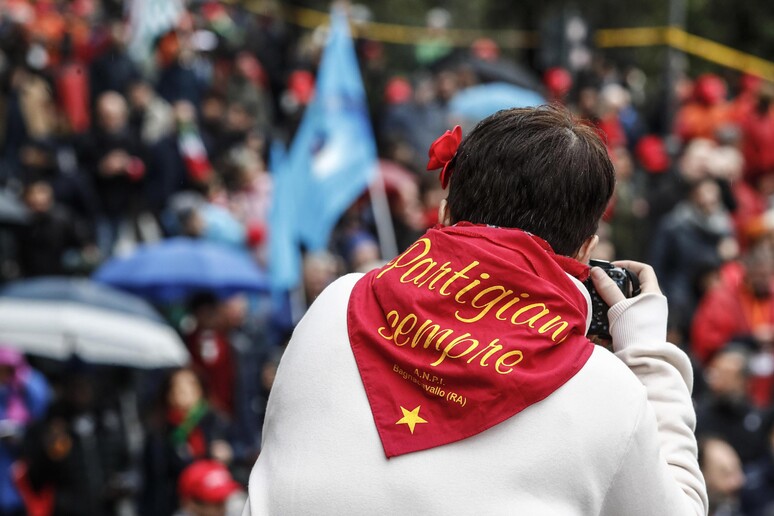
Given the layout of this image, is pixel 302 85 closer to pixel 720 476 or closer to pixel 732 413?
pixel 732 413

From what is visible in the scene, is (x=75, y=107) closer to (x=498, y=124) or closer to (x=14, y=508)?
(x=14, y=508)

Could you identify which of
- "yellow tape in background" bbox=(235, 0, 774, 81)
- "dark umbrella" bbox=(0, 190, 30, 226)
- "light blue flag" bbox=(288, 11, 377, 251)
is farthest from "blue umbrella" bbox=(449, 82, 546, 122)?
"dark umbrella" bbox=(0, 190, 30, 226)

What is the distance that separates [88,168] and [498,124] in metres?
9.73

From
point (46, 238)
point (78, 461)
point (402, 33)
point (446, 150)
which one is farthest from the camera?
point (402, 33)

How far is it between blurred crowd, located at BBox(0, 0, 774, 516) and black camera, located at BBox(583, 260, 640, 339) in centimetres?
311

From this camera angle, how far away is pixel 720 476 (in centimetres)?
814

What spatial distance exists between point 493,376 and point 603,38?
52.4 ft

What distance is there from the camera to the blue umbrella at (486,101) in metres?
12.5

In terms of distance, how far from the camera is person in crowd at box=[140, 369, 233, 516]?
316 inches

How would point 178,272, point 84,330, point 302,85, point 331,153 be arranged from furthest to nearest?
1. point 302,85
2. point 331,153
3. point 178,272
4. point 84,330

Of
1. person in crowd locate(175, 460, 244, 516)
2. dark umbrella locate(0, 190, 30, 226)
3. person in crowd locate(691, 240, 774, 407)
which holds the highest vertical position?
dark umbrella locate(0, 190, 30, 226)

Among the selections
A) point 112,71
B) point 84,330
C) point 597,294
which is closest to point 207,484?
point 84,330

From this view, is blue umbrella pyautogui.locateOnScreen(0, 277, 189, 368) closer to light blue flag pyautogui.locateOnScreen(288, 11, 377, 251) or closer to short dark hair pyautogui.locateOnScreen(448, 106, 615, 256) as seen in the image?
light blue flag pyautogui.locateOnScreen(288, 11, 377, 251)

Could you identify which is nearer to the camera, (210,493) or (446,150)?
(446,150)
